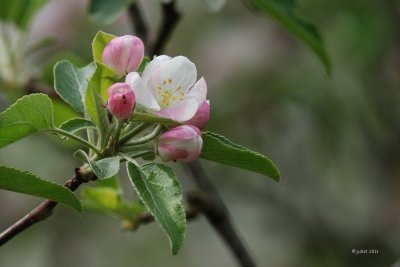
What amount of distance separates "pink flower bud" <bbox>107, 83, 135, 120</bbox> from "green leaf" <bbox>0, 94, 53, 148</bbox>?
0.36ft

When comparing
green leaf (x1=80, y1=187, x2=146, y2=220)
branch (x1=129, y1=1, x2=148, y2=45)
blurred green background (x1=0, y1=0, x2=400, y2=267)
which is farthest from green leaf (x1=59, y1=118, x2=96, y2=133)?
blurred green background (x1=0, y1=0, x2=400, y2=267)

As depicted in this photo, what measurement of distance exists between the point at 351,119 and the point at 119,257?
87.2 inches

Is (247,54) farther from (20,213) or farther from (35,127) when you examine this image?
(35,127)

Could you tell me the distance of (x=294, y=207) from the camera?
3770 mm

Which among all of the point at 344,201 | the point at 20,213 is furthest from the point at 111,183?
the point at 20,213

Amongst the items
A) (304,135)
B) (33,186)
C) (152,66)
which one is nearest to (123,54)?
(152,66)

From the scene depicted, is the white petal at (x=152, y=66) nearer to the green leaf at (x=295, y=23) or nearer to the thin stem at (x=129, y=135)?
the thin stem at (x=129, y=135)

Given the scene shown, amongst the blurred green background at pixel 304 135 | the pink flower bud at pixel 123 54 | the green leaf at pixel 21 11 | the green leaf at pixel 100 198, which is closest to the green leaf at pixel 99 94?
the pink flower bud at pixel 123 54

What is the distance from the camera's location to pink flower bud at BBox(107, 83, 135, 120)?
1218 millimetres

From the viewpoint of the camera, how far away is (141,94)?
1271 millimetres

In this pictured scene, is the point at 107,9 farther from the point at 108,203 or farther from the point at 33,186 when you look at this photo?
the point at 33,186

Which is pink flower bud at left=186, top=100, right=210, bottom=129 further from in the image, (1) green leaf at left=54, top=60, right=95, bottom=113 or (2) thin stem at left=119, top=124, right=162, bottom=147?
(1) green leaf at left=54, top=60, right=95, bottom=113

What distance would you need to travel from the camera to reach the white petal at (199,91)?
52.1 inches

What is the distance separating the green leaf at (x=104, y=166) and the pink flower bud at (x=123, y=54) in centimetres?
18
